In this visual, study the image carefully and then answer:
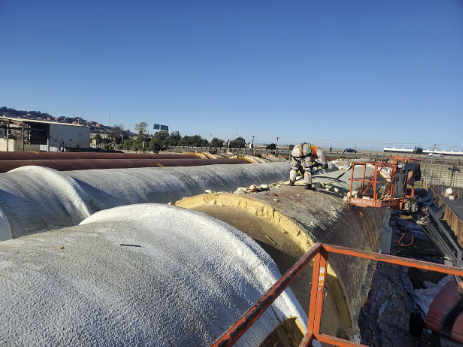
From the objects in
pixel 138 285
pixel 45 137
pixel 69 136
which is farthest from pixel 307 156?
pixel 69 136

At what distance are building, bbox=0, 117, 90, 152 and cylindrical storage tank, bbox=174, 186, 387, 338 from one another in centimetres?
2491

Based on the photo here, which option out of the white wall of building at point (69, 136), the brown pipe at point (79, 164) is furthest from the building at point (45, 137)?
the brown pipe at point (79, 164)

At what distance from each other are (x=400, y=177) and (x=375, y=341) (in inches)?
142

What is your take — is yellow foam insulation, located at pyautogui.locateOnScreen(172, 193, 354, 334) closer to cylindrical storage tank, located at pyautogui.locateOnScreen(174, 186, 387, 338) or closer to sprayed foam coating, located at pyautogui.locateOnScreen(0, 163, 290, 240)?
cylindrical storage tank, located at pyautogui.locateOnScreen(174, 186, 387, 338)

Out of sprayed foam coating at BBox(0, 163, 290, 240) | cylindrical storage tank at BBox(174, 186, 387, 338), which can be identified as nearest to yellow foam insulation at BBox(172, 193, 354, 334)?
cylindrical storage tank at BBox(174, 186, 387, 338)

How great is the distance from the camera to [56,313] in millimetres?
1514

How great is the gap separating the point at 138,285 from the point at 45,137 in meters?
29.1

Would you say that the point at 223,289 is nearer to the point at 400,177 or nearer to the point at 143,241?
the point at 143,241

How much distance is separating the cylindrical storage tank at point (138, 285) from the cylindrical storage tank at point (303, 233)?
20.3 inches

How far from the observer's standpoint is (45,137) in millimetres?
26484

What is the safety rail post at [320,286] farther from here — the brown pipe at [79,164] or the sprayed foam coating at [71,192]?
the brown pipe at [79,164]

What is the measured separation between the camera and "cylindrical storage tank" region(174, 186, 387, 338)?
3.08 meters

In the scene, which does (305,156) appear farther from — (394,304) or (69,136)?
(69,136)

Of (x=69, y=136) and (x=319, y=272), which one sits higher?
(x=69, y=136)
